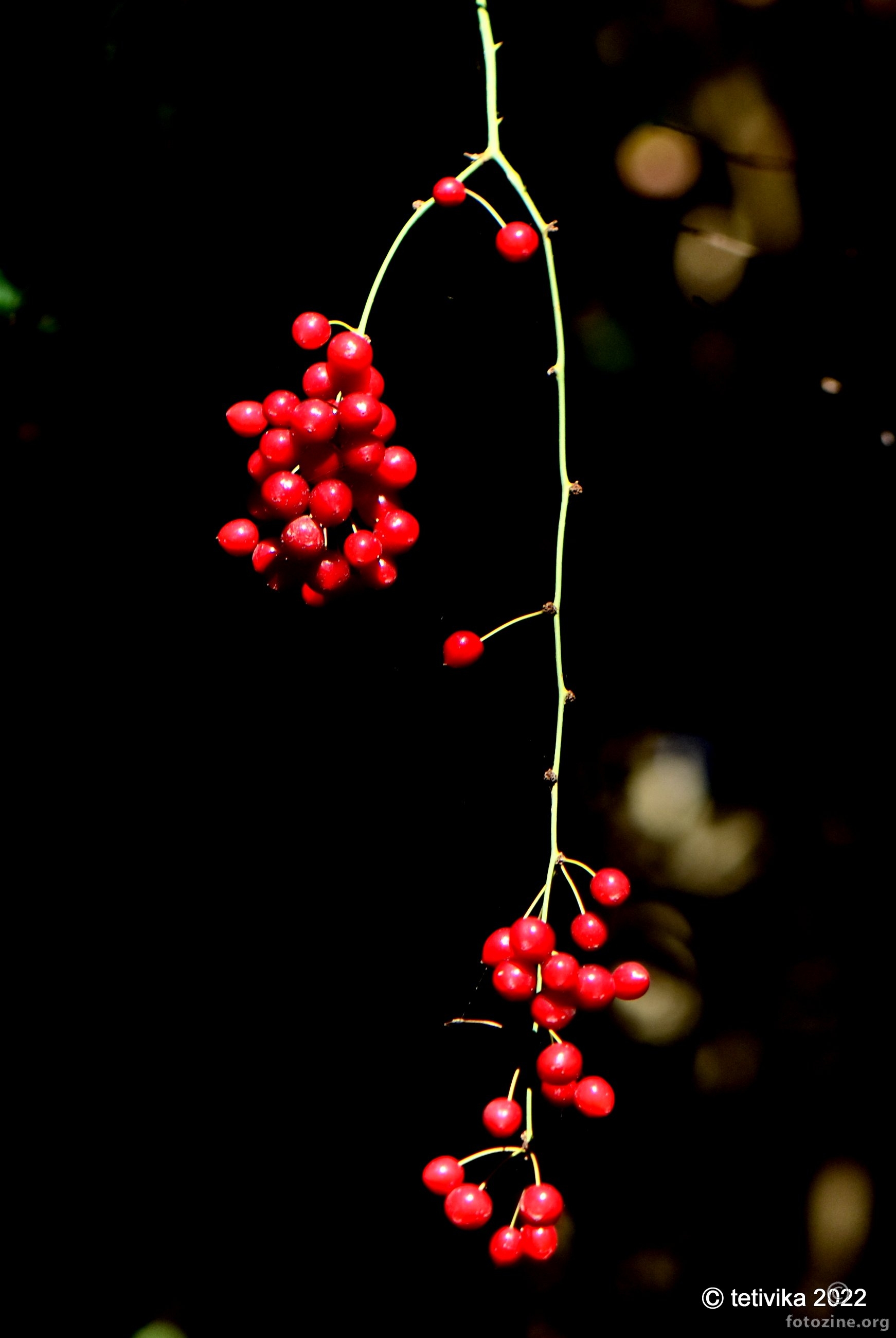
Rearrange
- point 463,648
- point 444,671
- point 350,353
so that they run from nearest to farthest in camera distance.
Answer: point 350,353 < point 463,648 < point 444,671

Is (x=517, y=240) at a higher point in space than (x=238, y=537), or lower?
higher

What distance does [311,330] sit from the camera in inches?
19.9

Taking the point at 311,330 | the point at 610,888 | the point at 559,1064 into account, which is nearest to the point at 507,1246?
the point at 559,1064

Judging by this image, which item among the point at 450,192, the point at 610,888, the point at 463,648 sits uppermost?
the point at 450,192

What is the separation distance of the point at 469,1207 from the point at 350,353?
558mm

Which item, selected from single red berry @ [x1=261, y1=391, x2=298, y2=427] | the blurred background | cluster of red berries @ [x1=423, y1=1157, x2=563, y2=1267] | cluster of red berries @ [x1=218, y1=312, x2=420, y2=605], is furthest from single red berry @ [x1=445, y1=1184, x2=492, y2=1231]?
single red berry @ [x1=261, y1=391, x2=298, y2=427]

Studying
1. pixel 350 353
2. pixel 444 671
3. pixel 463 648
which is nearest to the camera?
pixel 350 353

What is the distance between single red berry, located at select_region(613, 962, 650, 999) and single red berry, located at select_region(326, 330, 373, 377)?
44 cm

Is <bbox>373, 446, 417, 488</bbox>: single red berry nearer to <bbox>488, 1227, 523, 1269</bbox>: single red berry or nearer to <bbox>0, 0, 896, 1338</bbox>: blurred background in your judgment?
<bbox>0, 0, 896, 1338</bbox>: blurred background

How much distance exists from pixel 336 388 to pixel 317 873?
549 millimetres

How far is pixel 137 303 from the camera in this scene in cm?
71

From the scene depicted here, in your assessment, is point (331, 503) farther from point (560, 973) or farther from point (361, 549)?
point (560, 973)

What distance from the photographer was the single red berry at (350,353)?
0.46m

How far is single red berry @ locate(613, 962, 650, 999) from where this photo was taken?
1.84 ft
